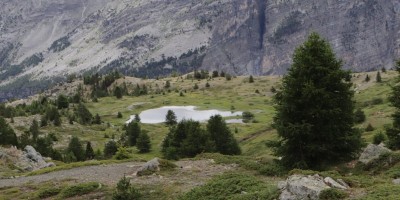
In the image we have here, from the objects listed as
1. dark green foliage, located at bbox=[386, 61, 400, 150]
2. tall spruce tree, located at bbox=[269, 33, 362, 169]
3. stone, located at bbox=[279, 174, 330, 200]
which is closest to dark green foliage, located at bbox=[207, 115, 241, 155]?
dark green foliage, located at bbox=[386, 61, 400, 150]

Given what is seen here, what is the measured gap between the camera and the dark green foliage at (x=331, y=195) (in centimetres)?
1914

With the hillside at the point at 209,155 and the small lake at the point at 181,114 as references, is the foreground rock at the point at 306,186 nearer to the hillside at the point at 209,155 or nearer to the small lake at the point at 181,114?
the hillside at the point at 209,155

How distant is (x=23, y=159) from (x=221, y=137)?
949 inches

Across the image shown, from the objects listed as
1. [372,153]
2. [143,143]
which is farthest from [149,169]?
[143,143]

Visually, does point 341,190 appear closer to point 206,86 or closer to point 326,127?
point 326,127

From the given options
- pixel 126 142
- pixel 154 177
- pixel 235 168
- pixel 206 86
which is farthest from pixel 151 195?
pixel 206 86

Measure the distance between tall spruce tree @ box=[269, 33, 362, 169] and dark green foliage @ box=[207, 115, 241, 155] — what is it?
89.7ft

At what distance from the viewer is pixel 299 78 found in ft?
105

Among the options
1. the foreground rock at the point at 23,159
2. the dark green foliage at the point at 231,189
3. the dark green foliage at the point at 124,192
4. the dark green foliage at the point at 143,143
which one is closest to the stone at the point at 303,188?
the dark green foliage at the point at 231,189

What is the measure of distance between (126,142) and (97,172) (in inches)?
2203

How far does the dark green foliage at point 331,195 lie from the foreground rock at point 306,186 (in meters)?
0.16

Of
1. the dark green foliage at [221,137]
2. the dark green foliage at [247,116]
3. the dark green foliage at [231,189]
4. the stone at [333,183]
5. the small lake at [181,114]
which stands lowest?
the dark green foliage at [247,116]

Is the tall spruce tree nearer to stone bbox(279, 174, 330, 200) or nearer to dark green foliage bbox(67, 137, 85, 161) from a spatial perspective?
stone bbox(279, 174, 330, 200)

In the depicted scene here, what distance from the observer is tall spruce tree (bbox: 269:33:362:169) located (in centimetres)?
3100
